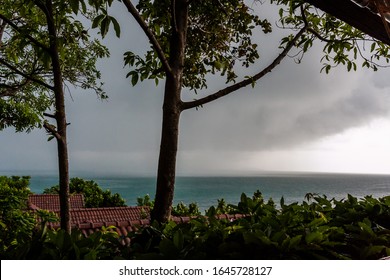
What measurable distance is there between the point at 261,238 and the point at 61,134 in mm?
2916

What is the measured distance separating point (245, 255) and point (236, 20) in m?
3.93

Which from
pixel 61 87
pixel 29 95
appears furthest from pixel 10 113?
pixel 29 95

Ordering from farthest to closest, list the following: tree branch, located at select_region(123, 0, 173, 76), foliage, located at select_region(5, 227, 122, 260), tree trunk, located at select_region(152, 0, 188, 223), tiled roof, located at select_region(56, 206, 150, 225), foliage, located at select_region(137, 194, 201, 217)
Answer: foliage, located at select_region(137, 194, 201, 217)
tiled roof, located at select_region(56, 206, 150, 225)
tree branch, located at select_region(123, 0, 173, 76)
tree trunk, located at select_region(152, 0, 188, 223)
foliage, located at select_region(5, 227, 122, 260)

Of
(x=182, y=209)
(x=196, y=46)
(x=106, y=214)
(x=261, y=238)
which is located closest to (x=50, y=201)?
(x=106, y=214)

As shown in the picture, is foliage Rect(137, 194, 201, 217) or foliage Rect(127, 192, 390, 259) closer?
foliage Rect(127, 192, 390, 259)

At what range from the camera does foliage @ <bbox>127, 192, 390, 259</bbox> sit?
6.70ft

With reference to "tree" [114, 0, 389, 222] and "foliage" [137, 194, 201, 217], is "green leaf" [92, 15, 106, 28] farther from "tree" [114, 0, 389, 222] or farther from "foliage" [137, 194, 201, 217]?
"foliage" [137, 194, 201, 217]

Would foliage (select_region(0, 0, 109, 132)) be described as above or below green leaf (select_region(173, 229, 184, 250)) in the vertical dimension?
above

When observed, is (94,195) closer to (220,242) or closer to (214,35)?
(214,35)

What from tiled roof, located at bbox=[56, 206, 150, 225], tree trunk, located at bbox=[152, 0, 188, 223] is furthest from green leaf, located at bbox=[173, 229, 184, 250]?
tiled roof, located at bbox=[56, 206, 150, 225]

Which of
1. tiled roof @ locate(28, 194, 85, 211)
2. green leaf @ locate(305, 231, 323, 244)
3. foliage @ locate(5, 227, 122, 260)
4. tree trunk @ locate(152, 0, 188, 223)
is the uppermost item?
tree trunk @ locate(152, 0, 188, 223)

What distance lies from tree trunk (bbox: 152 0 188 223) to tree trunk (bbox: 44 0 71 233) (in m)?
1.18

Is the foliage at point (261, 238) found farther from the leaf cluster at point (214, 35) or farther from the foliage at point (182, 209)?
the foliage at point (182, 209)

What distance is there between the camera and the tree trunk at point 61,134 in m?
3.93
